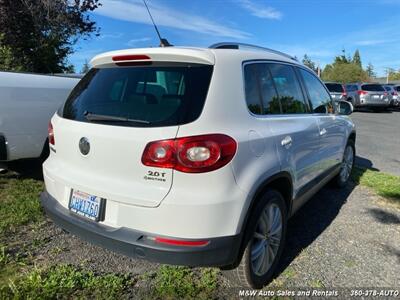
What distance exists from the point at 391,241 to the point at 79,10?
12.7 m

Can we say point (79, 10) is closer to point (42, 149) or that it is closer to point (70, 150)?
point (42, 149)

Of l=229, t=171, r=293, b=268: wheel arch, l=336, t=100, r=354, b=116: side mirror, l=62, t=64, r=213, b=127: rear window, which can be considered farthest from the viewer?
l=336, t=100, r=354, b=116: side mirror

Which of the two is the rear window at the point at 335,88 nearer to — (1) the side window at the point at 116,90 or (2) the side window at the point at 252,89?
(2) the side window at the point at 252,89

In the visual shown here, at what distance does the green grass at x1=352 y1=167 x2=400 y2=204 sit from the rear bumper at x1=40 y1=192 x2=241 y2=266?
3758 millimetres

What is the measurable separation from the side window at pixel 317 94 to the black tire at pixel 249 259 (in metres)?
1.60

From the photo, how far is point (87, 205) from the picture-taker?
2.88 m

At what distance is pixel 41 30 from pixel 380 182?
447 inches

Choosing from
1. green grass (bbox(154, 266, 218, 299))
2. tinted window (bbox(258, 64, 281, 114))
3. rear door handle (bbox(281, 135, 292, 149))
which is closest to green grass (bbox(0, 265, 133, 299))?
green grass (bbox(154, 266, 218, 299))

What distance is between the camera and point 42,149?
5.04m

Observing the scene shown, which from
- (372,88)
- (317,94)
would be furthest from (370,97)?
(317,94)

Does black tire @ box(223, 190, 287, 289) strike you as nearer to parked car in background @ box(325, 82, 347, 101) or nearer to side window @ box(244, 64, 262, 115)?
side window @ box(244, 64, 262, 115)

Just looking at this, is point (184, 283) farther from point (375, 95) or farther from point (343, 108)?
point (375, 95)

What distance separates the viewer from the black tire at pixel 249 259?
2879 mm

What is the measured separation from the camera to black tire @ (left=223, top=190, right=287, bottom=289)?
2.88 metres
